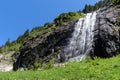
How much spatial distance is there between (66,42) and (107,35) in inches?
335

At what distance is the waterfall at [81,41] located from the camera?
5434cm

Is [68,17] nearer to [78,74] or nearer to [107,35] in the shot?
[107,35]

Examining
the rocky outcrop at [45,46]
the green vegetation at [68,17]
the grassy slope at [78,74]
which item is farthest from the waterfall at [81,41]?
the grassy slope at [78,74]

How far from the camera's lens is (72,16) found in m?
73.4

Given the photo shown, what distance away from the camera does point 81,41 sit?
188 ft

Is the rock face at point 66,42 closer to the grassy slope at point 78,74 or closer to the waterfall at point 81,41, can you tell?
the waterfall at point 81,41

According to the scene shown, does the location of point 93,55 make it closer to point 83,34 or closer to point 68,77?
point 83,34

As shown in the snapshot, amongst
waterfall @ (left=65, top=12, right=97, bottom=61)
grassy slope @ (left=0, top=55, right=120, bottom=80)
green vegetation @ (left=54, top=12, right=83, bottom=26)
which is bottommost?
grassy slope @ (left=0, top=55, right=120, bottom=80)

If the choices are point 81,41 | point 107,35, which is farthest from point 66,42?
A: point 107,35

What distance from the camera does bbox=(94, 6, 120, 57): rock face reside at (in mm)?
51616

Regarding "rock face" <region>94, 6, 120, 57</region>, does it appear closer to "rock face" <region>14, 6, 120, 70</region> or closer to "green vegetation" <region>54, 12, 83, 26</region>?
"rock face" <region>14, 6, 120, 70</region>

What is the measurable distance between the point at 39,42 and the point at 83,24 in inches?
399

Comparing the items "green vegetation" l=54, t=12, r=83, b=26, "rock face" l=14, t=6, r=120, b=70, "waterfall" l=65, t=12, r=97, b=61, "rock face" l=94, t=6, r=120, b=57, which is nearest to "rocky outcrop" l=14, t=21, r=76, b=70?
"rock face" l=14, t=6, r=120, b=70

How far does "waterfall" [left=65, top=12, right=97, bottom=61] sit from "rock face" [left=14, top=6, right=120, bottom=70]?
918mm
